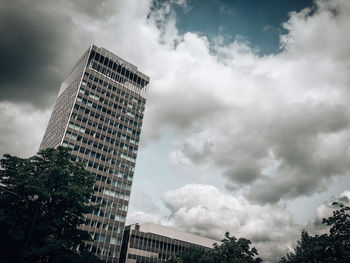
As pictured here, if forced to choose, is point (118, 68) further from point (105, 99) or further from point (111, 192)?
point (111, 192)

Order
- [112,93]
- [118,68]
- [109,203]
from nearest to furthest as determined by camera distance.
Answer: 1. [109,203]
2. [112,93]
3. [118,68]

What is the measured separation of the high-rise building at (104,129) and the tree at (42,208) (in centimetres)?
4765

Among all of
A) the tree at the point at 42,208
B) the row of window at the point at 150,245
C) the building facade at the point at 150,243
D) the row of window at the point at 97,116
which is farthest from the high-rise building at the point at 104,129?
the tree at the point at 42,208

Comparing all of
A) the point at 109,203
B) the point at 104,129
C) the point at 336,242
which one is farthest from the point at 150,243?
the point at 336,242

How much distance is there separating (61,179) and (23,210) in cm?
430

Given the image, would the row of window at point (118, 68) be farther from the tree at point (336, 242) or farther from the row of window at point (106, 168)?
the tree at point (336, 242)

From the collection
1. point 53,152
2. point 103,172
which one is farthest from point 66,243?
point 103,172

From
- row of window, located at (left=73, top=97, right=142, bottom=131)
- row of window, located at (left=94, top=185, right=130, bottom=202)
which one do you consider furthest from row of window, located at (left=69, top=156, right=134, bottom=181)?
row of window, located at (left=73, top=97, right=142, bottom=131)

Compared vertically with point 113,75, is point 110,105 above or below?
below

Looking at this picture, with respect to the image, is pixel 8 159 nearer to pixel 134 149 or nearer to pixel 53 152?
pixel 53 152

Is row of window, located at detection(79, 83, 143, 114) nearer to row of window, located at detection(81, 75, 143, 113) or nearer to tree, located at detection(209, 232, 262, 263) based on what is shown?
row of window, located at detection(81, 75, 143, 113)

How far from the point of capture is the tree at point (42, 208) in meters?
23.0

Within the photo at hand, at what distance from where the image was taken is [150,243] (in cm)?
8088

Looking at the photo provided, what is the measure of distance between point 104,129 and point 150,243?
37750 millimetres
